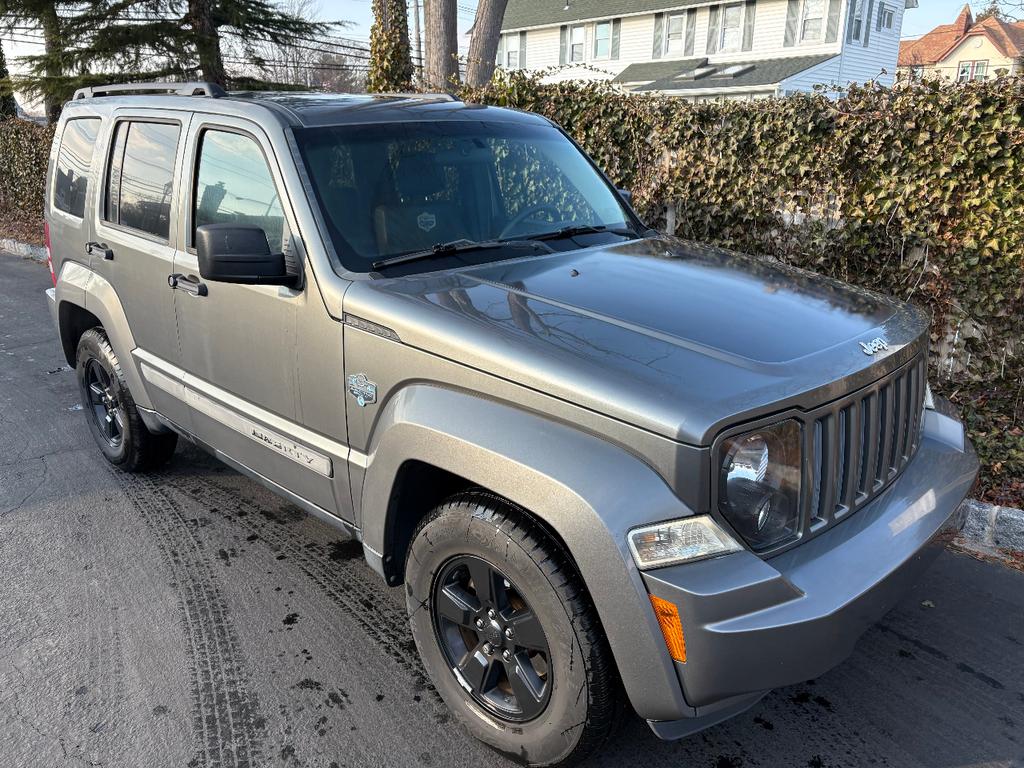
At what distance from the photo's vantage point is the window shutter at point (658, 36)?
28391mm

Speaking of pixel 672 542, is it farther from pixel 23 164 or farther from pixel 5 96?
pixel 5 96

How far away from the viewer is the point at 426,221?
3.17 m

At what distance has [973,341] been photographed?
5250 mm

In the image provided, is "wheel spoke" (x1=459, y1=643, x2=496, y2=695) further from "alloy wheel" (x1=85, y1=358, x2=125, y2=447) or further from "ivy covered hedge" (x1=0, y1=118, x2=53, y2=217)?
"ivy covered hedge" (x1=0, y1=118, x2=53, y2=217)

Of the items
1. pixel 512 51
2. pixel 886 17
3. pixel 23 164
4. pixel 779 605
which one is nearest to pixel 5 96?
pixel 23 164

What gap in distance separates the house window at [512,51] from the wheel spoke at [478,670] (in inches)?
1333

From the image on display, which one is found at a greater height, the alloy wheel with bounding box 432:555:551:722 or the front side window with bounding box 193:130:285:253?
the front side window with bounding box 193:130:285:253

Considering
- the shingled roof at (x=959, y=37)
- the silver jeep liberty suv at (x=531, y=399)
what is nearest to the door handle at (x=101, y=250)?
the silver jeep liberty suv at (x=531, y=399)

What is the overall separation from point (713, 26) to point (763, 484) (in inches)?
1117

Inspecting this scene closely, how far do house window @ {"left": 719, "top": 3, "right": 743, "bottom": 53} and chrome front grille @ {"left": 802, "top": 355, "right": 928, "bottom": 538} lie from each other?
87.5 ft

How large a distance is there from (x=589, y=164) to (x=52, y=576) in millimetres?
3186

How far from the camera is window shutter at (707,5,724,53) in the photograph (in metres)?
26.8

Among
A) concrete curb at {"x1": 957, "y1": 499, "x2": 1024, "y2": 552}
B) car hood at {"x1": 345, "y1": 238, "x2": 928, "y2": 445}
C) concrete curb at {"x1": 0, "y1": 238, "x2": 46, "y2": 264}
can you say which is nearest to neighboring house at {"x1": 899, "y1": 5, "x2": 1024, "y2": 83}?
concrete curb at {"x1": 0, "y1": 238, "x2": 46, "y2": 264}

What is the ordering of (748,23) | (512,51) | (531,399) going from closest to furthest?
(531,399), (748,23), (512,51)
